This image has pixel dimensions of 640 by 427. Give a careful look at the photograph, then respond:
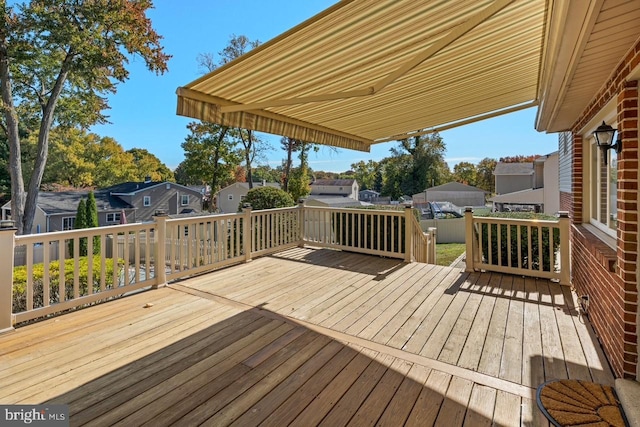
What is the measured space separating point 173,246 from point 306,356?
2942mm

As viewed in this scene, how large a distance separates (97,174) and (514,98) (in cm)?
3797

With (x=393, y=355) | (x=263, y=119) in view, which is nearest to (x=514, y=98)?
(x=263, y=119)

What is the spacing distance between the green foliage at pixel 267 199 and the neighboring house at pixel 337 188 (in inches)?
1299

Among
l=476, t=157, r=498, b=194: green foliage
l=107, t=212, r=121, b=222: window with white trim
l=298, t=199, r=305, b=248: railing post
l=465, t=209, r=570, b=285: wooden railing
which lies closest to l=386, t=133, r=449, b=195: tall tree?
l=476, t=157, r=498, b=194: green foliage

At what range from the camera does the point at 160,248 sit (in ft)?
15.1

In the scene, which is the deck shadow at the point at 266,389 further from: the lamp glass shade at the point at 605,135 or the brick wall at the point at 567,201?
the brick wall at the point at 567,201

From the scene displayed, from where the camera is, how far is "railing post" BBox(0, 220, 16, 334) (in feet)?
10.2

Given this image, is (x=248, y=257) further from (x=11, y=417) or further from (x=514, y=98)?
(x=514, y=98)

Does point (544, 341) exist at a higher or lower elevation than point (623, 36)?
lower

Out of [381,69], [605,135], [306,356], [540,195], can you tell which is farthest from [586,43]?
[540,195]

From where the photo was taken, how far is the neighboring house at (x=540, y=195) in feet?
50.3

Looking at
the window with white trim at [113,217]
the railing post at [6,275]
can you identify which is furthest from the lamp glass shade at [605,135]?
the window with white trim at [113,217]

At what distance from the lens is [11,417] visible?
201 centimetres

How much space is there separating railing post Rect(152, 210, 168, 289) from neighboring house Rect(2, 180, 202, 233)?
20.4 m
